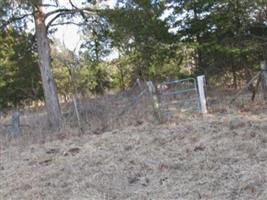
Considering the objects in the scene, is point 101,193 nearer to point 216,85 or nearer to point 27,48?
point 27,48

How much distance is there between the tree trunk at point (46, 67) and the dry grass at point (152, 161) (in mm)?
2103

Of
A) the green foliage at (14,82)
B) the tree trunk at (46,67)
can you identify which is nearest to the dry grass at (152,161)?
the tree trunk at (46,67)

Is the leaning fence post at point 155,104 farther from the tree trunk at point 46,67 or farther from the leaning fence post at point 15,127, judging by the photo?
the leaning fence post at point 15,127

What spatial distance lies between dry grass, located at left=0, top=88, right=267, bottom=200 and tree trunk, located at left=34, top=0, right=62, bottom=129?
2103 mm

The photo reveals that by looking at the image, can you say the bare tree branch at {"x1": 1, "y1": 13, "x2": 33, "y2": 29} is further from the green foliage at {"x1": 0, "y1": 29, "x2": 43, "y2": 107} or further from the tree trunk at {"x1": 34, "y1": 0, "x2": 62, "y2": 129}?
the green foliage at {"x1": 0, "y1": 29, "x2": 43, "y2": 107}

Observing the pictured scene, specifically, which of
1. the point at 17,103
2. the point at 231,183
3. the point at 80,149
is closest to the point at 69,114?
the point at 80,149

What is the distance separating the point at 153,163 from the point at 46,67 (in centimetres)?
677

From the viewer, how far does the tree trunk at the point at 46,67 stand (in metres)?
12.0

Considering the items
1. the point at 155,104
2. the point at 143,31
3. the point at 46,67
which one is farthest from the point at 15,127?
the point at 143,31

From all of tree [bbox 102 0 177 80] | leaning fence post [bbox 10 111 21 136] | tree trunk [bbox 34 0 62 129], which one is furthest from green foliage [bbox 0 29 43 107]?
tree [bbox 102 0 177 80]

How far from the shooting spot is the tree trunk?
11992 mm

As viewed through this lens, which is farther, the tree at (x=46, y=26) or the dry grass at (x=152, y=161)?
the tree at (x=46, y=26)

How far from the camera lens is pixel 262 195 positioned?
14.9 feet

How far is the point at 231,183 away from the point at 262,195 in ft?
1.79
